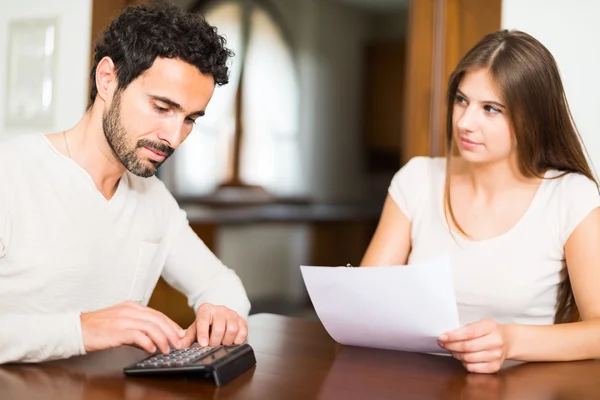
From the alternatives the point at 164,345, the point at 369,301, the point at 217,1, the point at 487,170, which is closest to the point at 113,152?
the point at 164,345

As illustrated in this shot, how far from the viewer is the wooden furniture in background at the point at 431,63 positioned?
7.80ft

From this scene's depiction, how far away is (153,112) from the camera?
147cm

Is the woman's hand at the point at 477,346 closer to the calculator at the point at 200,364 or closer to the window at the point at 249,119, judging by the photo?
the calculator at the point at 200,364

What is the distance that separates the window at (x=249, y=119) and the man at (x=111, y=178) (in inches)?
146

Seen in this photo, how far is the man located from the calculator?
0.13m

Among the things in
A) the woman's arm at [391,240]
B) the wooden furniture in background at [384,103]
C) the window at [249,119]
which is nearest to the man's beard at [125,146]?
the woman's arm at [391,240]

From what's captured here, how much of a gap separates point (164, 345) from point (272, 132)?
5391 mm

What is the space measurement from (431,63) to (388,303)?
1.36 m

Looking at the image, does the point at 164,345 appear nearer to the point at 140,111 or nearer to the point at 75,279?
the point at 75,279

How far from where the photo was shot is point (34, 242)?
141 centimetres

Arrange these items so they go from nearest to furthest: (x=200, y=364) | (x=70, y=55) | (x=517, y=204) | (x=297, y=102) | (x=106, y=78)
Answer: (x=200, y=364), (x=106, y=78), (x=517, y=204), (x=70, y=55), (x=297, y=102)

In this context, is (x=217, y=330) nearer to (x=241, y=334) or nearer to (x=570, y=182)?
(x=241, y=334)

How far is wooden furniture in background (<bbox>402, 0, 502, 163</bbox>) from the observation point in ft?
7.80

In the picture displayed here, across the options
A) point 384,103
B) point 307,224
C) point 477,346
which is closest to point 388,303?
point 477,346
